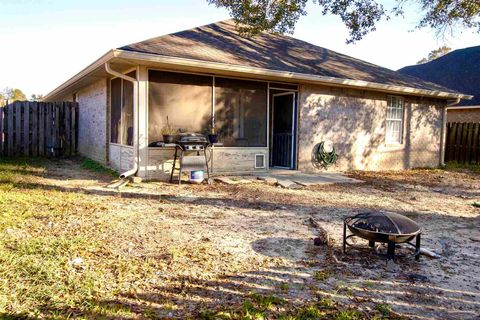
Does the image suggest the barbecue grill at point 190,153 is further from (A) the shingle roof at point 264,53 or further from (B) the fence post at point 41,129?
(B) the fence post at point 41,129

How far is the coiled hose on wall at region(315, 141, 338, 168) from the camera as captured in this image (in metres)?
10.2

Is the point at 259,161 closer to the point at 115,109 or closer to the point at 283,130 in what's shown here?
the point at 283,130

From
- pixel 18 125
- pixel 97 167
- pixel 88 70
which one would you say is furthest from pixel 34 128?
pixel 88 70

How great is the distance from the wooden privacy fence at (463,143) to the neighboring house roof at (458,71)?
2.94 meters

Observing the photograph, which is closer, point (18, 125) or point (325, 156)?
point (325, 156)

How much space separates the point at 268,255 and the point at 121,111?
6466mm

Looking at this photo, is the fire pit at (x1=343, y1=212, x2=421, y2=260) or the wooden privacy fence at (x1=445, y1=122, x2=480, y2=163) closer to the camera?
the fire pit at (x1=343, y1=212, x2=421, y2=260)

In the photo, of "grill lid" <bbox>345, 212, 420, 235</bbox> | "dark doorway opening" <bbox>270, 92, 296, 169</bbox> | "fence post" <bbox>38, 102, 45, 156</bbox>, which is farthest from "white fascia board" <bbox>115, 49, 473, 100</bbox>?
"fence post" <bbox>38, 102, 45, 156</bbox>

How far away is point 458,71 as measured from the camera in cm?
1970

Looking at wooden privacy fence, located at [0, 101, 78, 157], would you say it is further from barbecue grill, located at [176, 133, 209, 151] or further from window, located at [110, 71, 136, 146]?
barbecue grill, located at [176, 133, 209, 151]

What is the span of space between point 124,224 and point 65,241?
34.8 inches

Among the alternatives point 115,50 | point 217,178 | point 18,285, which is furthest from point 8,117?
point 18,285

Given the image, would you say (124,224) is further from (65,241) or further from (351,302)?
→ (351,302)

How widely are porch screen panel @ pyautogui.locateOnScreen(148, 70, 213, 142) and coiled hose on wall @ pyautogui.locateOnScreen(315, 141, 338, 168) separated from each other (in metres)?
3.43
